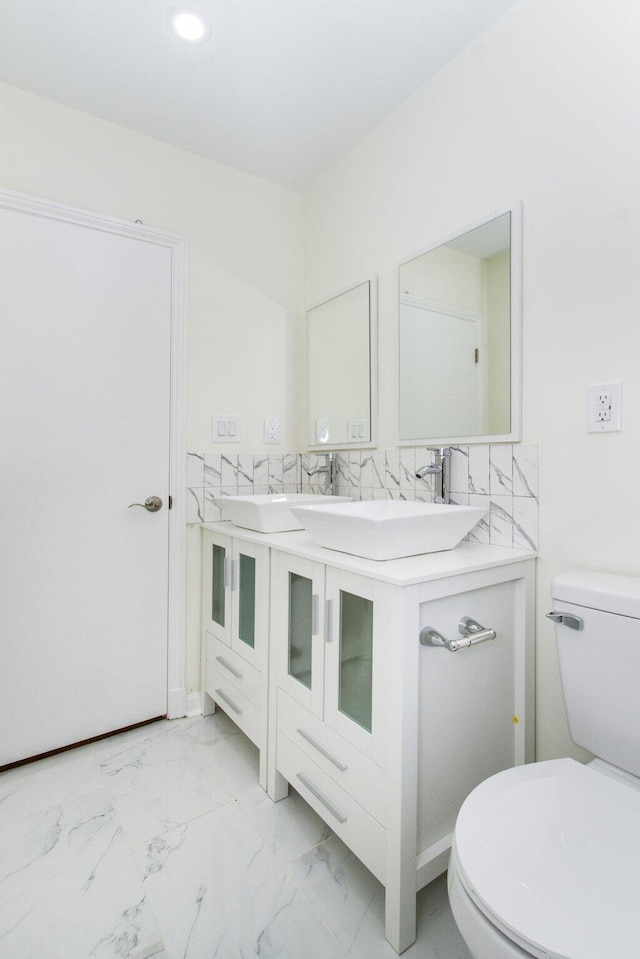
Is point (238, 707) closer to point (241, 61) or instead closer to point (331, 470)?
point (331, 470)

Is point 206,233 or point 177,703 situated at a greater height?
point 206,233

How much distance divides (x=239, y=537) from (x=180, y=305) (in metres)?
1.01

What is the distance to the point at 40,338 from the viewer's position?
164cm

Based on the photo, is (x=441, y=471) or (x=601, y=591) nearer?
(x=601, y=591)

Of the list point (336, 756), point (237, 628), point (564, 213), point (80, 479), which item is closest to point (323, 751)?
point (336, 756)

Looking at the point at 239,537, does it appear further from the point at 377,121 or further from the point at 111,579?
the point at 377,121

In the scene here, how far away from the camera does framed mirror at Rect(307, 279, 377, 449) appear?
1912 mm

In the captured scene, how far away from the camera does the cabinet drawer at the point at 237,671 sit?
1536 mm

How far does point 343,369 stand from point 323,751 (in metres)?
1.46

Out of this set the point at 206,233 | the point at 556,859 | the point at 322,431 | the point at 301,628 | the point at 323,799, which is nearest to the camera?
the point at 556,859

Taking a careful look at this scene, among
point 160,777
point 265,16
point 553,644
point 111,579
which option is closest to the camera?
point 553,644

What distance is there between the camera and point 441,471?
153 centimetres

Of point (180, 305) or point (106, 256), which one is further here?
point (180, 305)

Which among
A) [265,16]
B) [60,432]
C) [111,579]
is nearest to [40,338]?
[60,432]
